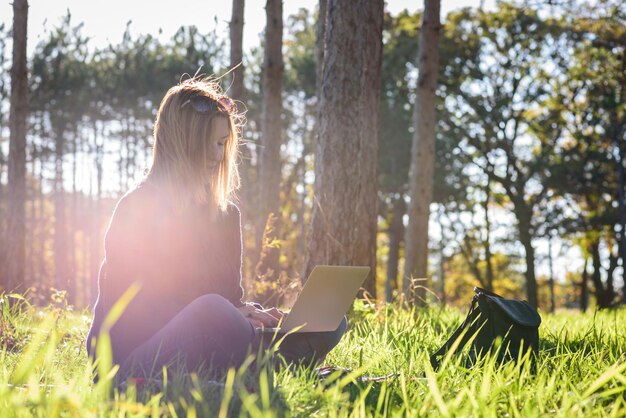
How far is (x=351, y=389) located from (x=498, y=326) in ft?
3.25

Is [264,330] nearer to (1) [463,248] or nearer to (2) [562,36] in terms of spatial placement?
(2) [562,36]

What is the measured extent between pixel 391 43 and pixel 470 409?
19.2 m

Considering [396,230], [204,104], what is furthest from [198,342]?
[396,230]

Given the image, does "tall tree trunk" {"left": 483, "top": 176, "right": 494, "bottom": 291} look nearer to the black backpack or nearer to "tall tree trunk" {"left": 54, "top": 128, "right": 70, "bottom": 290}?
"tall tree trunk" {"left": 54, "top": 128, "right": 70, "bottom": 290}

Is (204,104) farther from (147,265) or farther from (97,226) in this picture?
(97,226)

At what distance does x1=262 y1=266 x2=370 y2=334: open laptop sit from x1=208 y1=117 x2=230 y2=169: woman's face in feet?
2.80

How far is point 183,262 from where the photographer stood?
337 cm

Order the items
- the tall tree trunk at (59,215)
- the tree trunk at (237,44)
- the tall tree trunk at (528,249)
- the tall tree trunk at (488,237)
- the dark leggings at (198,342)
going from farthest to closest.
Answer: the tall tree trunk at (59,215), the tall tree trunk at (488,237), the tall tree trunk at (528,249), the tree trunk at (237,44), the dark leggings at (198,342)

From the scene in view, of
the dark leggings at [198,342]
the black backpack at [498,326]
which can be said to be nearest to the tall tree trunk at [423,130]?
the black backpack at [498,326]

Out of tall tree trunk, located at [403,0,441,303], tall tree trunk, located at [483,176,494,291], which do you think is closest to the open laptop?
tall tree trunk, located at [403,0,441,303]

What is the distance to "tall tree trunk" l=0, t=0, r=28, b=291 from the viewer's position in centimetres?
1055

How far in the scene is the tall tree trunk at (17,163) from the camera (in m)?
10.6

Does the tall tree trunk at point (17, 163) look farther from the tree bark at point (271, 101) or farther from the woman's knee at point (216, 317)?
the woman's knee at point (216, 317)

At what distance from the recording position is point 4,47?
60.5ft
